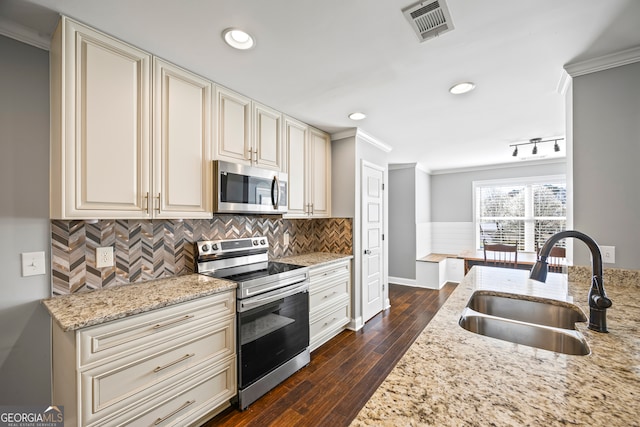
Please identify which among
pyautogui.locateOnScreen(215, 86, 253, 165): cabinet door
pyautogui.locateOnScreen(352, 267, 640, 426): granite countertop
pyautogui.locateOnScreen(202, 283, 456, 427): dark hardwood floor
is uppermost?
pyautogui.locateOnScreen(215, 86, 253, 165): cabinet door

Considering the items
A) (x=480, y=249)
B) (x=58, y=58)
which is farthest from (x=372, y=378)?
(x=480, y=249)

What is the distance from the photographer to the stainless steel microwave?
6.81 ft

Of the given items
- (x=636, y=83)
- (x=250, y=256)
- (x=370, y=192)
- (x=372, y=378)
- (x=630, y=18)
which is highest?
(x=630, y=18)

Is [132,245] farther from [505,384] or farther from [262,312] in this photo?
[505,384]

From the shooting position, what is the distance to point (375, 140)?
11.8ft

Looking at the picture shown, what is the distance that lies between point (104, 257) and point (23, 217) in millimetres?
446

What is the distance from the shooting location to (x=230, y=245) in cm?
243

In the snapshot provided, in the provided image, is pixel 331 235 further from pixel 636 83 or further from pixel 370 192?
pixel 636 83

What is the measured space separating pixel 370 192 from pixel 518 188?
3.64 meters

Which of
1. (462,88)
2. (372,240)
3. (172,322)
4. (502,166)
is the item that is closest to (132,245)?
(172,322)

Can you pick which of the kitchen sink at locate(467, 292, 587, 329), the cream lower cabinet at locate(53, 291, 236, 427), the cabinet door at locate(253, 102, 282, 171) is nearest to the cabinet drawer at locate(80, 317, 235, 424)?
the cream lower cabinet at locate(53, 291, 236, 427)

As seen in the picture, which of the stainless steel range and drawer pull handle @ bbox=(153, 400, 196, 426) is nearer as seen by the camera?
drawer pull handle @ bbox=(153, 400, 196, 426)

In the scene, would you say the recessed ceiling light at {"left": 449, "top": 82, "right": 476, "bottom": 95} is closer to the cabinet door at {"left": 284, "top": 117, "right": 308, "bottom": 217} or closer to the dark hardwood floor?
the cabinet door at {"left": 284, "top": 117, "right": 308, "bottom": 217}

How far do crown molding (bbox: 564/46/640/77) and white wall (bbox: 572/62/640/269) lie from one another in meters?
0.03
